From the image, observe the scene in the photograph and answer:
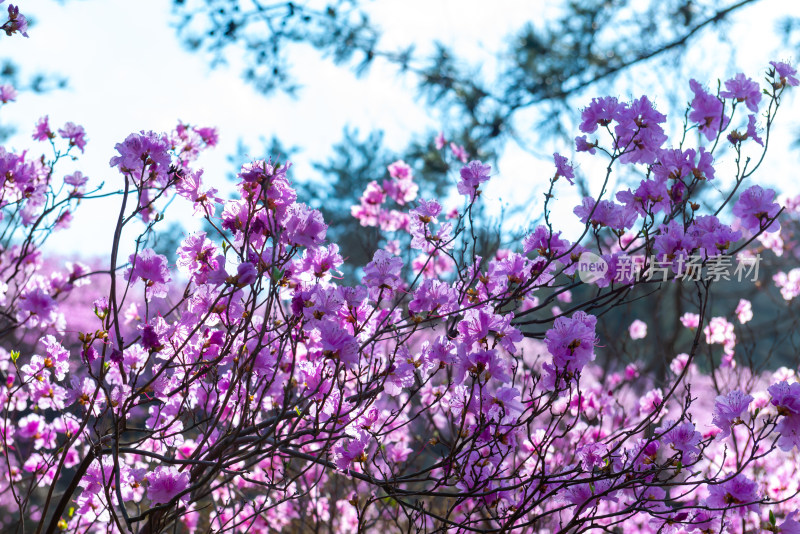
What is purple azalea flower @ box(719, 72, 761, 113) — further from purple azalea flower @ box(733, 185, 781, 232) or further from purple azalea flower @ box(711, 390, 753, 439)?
purple azalea flower @ box(711, 390, 753, 439)

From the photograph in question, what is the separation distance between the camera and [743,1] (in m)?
4.82

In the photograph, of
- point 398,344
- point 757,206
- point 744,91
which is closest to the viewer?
point 398,344

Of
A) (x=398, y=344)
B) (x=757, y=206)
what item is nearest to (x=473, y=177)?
(x=398, y=344)

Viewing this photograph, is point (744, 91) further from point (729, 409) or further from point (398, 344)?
point (398, 344)

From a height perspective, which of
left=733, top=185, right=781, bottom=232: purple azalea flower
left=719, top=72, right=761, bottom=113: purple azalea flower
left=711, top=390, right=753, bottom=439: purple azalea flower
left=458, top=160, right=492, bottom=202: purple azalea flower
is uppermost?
left=719, top=72, right=761, bottom=113: purple azalea flower

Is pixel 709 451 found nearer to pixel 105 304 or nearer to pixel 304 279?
pixel 304 279

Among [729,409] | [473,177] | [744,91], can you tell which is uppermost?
[744,91]

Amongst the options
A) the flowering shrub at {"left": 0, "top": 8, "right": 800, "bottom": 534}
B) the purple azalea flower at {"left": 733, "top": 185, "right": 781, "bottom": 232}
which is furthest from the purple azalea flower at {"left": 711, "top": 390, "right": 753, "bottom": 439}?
the purple azalea flower at {"left": 733, "top": 185, "right": 781, "bottom": 232}

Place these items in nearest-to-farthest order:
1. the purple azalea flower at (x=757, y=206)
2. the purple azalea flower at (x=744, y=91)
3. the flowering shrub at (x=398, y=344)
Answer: the flowering shrub at (x=398, y=344)
the purple azalea flower at (x=757, y=206)
the purple azalea flower at (x=744, y=91)

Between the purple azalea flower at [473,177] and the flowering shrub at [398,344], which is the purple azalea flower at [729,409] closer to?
the flowering shrub at [398,344]

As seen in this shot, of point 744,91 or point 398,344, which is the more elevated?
point 744,91

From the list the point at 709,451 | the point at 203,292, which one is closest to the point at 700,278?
the point at 203,292

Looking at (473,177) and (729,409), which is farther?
(473,177)

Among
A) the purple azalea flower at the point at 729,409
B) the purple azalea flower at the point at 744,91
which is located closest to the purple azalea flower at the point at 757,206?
the purple azalea flower at the point at 744,91
